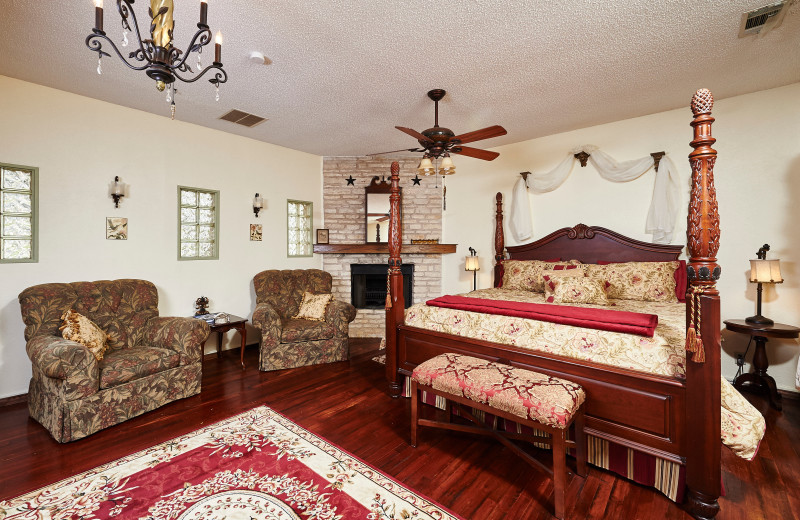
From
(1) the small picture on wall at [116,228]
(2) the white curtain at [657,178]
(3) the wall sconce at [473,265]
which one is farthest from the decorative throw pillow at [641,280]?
(1) the small picture on wall at [116,228]

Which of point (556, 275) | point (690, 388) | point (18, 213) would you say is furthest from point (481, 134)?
point (18, 213)

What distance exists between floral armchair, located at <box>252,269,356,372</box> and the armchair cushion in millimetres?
923

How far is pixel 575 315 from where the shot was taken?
2.35m

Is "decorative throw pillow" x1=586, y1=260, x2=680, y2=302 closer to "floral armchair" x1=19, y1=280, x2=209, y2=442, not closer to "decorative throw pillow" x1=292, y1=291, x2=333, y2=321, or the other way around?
"decorative throw pillow" x1=292, y1=291, x2=333, y2=321

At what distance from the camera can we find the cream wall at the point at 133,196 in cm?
309

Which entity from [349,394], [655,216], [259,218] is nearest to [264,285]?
[259,218]

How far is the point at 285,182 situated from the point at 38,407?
3.51m

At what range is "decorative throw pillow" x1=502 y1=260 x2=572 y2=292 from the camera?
409 centimetres

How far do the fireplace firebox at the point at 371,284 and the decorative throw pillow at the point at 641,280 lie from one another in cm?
265

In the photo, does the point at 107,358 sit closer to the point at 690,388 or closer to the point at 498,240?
the point at 690,388

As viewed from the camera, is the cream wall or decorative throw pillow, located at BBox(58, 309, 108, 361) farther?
the cream wall

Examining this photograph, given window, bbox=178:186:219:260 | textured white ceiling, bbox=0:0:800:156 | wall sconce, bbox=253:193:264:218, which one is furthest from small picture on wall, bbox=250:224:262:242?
textured white ceiling, bbox=0:0:800:156

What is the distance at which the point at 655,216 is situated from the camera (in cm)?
381

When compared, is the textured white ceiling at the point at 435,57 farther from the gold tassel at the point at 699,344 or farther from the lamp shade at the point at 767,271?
the gold tassel at the point at 699,344
